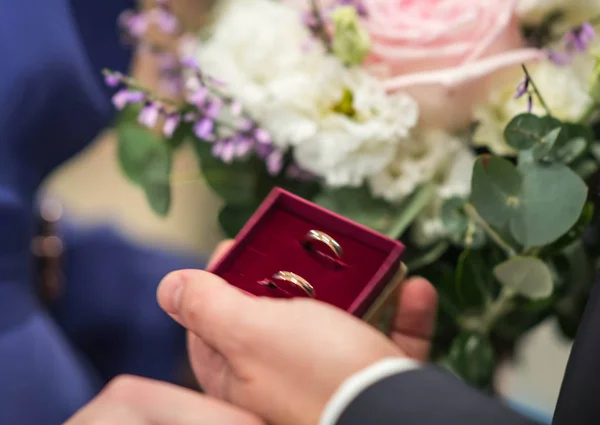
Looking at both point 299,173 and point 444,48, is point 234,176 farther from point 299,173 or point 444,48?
point 444,48

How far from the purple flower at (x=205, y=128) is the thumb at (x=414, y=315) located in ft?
0.54

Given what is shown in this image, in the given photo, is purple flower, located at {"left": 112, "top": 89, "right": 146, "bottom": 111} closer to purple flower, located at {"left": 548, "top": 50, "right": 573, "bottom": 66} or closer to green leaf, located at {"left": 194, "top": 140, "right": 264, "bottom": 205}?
green leaf, located at {"left": 194, "top": 140, "right": 264, "bottom": 205}

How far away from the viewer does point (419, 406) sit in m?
0.26

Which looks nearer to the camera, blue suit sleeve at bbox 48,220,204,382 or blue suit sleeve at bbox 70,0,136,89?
blue suit sleeve at bbox 70,0,136,89

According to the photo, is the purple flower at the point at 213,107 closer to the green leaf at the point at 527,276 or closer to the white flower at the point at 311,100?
the white flower at the point at 311,100

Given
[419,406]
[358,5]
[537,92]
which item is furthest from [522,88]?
[419,406]

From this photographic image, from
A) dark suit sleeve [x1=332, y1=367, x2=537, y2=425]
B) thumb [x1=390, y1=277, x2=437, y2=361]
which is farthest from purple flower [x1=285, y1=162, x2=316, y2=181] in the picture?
dark suit sleeve [x1=332, y1=367, x2=537, y2=425]

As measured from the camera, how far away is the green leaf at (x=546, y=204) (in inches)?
14.2

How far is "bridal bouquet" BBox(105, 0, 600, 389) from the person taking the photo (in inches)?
14.9

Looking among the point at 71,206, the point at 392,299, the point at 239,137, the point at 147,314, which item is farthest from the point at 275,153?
the point at 71,206

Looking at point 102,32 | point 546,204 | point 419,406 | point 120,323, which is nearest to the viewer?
point 419,406

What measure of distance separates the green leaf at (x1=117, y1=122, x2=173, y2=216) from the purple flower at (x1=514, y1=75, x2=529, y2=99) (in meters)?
0.25

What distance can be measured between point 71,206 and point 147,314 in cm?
23

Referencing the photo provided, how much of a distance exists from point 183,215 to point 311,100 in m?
0.31
